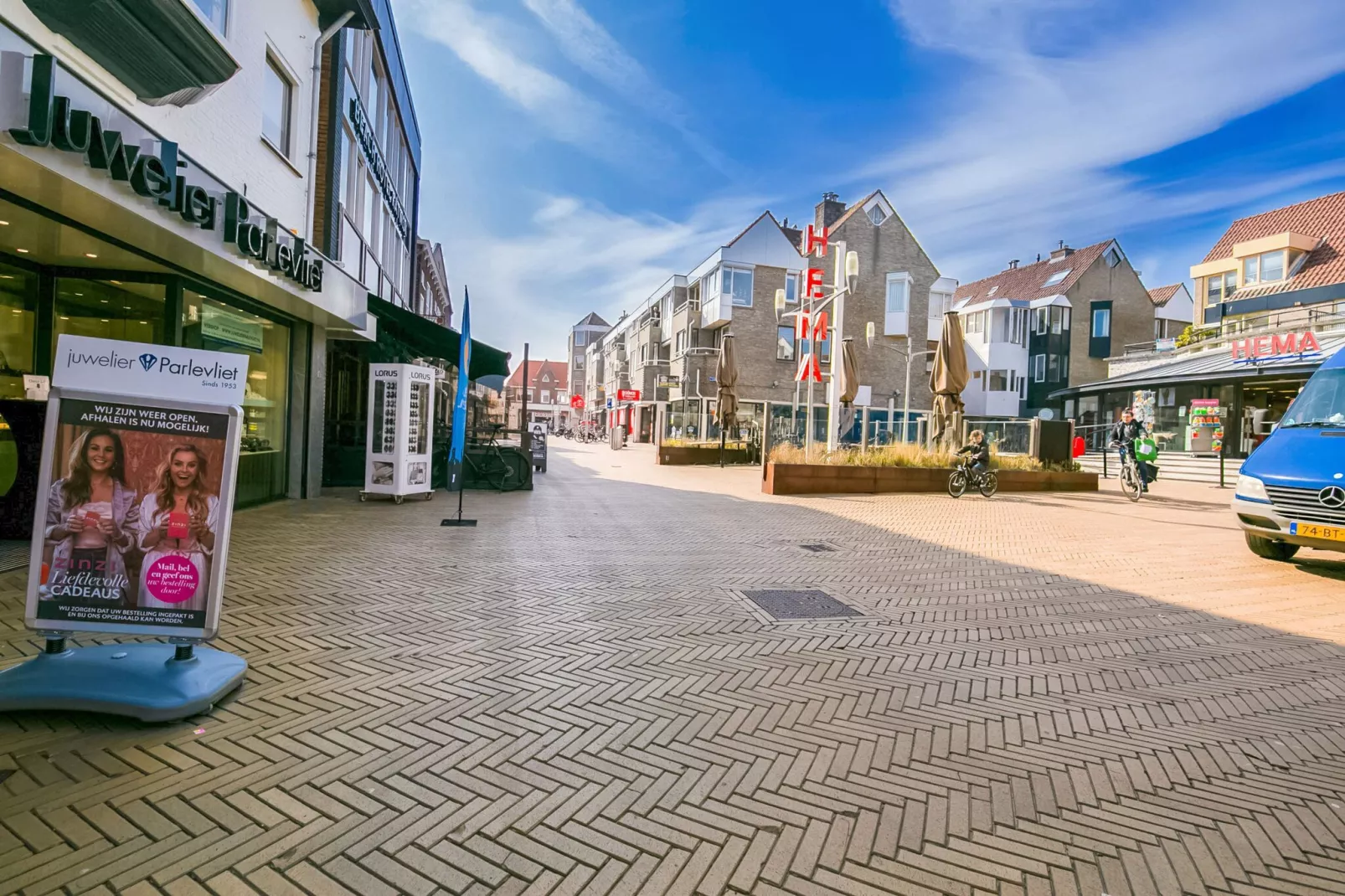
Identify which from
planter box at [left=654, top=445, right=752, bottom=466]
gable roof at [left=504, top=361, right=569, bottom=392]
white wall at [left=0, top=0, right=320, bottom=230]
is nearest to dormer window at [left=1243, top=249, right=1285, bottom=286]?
planter box at [left=654, top=445, right=752, bottom=466]

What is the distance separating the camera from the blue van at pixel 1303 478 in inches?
263

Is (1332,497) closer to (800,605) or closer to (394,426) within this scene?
(800,605)

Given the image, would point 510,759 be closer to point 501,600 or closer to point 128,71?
point 501,600

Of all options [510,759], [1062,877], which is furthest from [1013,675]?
[510,759]

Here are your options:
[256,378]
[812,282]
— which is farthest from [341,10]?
[812,282]

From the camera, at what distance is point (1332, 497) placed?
664cm

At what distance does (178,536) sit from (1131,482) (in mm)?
16631

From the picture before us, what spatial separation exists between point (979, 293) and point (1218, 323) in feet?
63.8

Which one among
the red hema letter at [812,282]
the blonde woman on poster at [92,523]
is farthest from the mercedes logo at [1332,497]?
the red hema letter at [812,282]

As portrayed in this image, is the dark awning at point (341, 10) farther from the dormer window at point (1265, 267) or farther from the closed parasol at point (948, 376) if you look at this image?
the dormer window at point (1265, 267)

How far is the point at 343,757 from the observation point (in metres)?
2.94

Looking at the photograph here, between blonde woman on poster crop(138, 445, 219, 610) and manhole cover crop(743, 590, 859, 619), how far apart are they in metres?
3.69

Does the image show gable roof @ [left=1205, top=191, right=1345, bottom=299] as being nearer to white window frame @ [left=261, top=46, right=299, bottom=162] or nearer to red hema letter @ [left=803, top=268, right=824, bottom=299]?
red hema letter @ [left=803, top=268, right=824, bottom=299]

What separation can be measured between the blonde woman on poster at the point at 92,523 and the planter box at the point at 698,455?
71.6 ft
